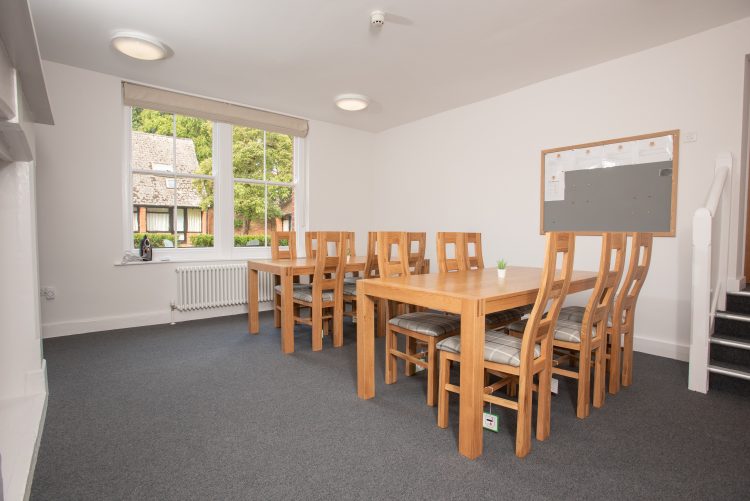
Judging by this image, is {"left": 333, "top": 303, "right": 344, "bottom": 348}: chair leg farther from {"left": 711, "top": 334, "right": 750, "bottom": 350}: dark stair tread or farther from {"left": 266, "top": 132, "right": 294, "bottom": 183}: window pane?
{"left": 711, "top": 334, "right": 750, "bottom": 350}: dark stair tread

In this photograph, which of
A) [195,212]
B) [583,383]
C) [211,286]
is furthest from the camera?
[195,212]

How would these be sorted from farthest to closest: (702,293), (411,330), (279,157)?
(279,157)
(702,293)
(411,330)

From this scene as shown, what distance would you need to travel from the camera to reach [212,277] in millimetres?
4531

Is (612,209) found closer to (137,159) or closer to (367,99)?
(367,99)

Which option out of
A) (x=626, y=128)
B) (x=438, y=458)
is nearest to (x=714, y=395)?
(x=438, y=458)

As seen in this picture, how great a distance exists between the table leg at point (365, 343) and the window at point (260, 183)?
3.11 m

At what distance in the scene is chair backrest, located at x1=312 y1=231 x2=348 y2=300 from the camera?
3393 mm

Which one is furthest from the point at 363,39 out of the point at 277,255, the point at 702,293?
the point at 702,293

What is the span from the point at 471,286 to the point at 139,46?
125 inches

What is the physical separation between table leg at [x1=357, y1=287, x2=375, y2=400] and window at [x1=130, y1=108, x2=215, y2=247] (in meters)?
3.08

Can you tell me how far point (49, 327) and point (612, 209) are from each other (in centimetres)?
532

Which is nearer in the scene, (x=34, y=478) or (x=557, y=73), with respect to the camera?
(x=34, y=478)

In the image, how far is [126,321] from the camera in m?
4.09

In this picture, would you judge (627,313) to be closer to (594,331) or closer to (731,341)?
(594,331)
